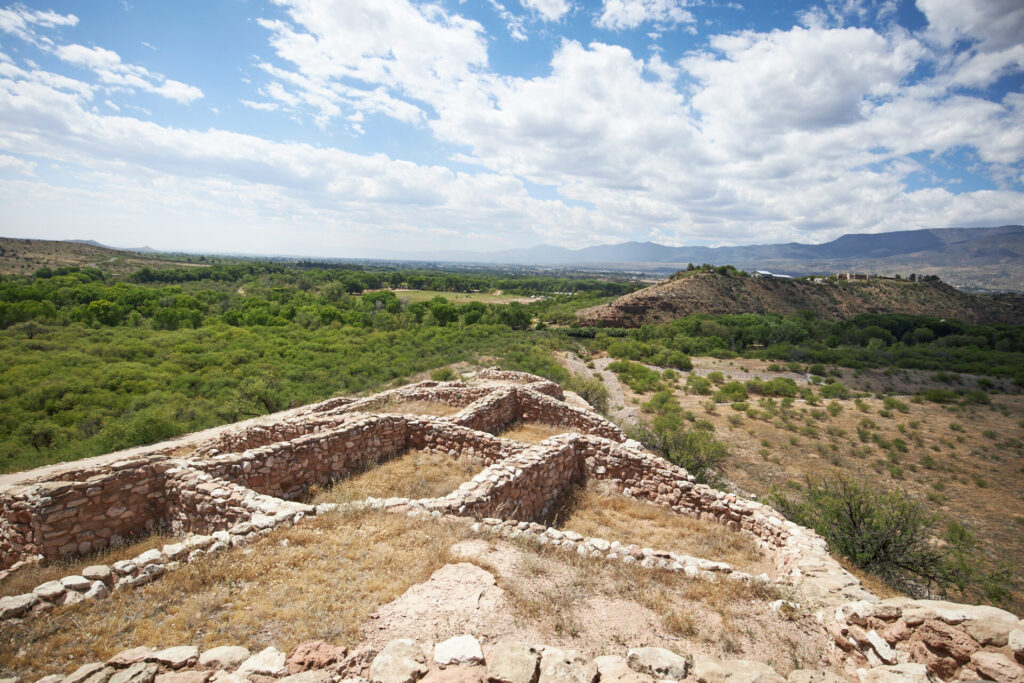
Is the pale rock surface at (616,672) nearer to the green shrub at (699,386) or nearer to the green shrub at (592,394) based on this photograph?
the green shrub at (592,394)

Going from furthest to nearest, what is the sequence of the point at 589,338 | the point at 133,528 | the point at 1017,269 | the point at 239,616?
the point at 1017,269 < the point at 589,338 < the point at 133,528 < the point at 239,616

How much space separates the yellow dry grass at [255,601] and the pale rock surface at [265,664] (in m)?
0.27

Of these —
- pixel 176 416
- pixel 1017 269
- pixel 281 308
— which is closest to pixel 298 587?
pixel 176 416

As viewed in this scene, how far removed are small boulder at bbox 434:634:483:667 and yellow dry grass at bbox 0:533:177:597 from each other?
517cm

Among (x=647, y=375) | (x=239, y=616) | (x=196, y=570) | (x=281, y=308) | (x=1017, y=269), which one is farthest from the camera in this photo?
(x=1017, y=269)

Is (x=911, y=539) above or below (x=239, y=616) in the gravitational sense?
below

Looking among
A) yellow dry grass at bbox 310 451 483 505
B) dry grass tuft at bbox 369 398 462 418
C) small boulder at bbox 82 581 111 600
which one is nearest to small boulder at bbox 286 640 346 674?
small boulder at bbox 82 581 111 600

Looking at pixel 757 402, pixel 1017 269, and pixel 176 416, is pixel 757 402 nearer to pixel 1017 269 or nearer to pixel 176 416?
pixel 176 416

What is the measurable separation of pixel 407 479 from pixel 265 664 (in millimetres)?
5540

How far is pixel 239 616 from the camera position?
4141 mm

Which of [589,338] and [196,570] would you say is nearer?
[196,570]

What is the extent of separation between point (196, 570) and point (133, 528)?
4.05 m

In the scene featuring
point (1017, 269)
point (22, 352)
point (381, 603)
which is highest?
point (1017, 269)

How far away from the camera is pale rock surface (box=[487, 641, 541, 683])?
129 inches
